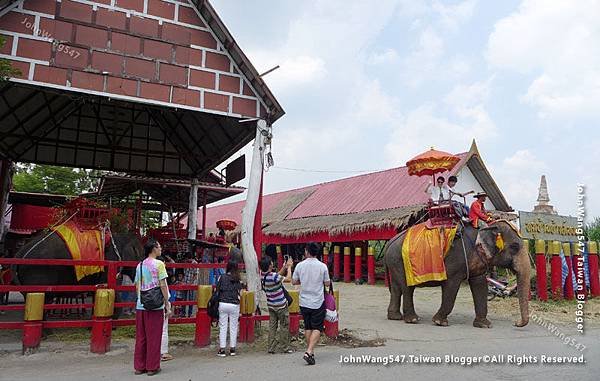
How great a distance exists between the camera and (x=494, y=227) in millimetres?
9508

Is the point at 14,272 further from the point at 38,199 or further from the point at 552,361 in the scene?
the point at 38,199

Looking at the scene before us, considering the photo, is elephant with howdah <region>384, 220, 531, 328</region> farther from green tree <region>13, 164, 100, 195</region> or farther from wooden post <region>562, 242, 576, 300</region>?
green tree <region>13, 164, 100, 195</region>

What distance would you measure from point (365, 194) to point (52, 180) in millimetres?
16783

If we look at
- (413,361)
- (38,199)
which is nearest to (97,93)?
(413,361)

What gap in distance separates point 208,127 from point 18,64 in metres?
5.16

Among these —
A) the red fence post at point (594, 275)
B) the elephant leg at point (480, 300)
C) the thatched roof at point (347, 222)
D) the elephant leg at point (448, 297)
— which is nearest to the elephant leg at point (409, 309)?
the elephant leg at point (448, 297)

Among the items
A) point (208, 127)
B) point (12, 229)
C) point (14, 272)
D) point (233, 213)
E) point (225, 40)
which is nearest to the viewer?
point (14, 272)

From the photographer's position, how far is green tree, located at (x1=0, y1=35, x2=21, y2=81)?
22.3ft

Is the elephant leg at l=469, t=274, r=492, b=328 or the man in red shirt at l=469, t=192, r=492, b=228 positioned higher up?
the man in red shirt at l=469, t=192, r=492, b=228

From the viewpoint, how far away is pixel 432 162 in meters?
10.1

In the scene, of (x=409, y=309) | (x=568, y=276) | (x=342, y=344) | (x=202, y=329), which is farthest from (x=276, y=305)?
(x=568, y=276)

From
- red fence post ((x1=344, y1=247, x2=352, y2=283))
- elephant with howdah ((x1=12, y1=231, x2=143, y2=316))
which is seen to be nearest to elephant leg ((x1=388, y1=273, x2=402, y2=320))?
elephant with howdah ((x1=12, y1=231, x2=143, y2=316))

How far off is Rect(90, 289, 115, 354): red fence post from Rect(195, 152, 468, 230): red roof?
43.9 ft

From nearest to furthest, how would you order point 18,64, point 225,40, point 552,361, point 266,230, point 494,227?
1. point 552,361
2. point 18,64
3. point 225,40
4. point 494,227
5. point 266,230
